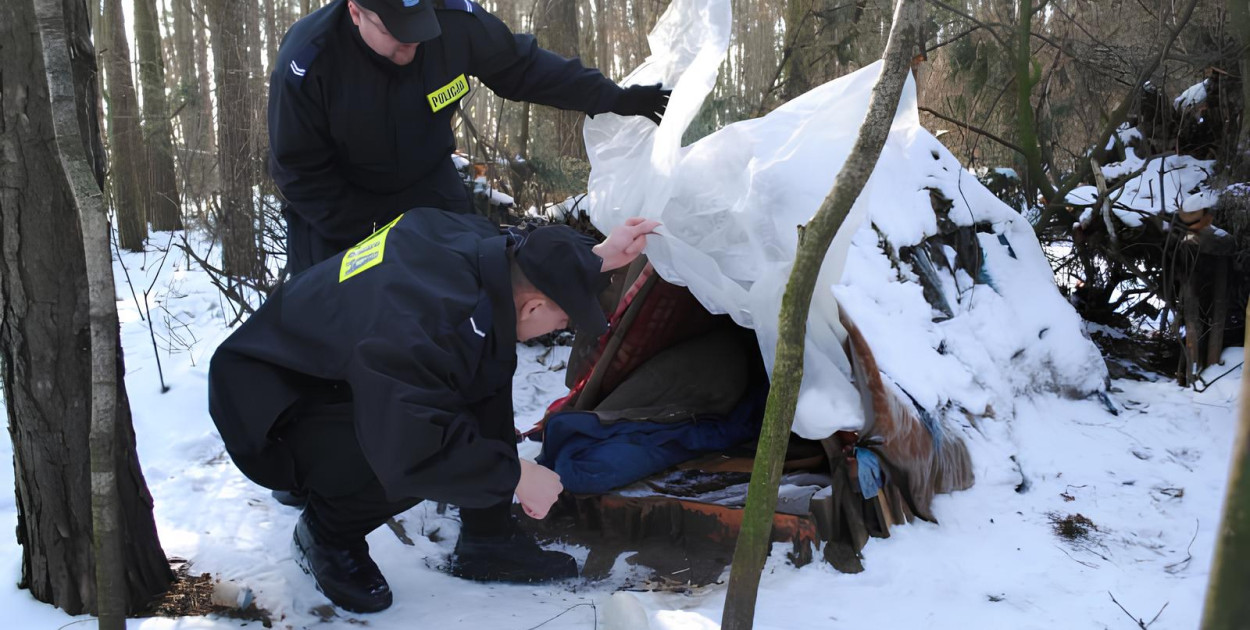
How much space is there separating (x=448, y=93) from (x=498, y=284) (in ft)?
3.60

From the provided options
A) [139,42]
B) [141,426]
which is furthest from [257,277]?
[139,42]

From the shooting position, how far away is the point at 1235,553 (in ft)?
2.21

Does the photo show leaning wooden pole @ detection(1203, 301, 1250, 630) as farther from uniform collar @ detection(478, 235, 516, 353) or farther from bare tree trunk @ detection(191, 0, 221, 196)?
bare tree trunk @ detection(191, 0, 221, 196)

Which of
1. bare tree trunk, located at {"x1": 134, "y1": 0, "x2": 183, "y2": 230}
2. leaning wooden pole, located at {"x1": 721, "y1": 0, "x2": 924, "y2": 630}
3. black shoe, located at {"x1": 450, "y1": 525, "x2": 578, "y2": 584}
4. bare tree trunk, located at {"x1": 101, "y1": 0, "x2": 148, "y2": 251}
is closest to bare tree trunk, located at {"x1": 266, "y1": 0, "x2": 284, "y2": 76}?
bare tree trunk, located at {"x1": 134, "y1": 0, "x2": 183, "y2": 230}

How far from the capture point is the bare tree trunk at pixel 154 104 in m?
7.18

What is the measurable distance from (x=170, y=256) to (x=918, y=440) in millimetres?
6459

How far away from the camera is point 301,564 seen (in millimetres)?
2178

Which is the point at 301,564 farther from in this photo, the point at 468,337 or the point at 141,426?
the point at 141,426

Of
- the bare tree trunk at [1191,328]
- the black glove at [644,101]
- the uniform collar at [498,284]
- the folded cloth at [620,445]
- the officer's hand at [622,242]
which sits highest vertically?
the black glove at [644,101]

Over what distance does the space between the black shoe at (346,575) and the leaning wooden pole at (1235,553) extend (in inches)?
70.8

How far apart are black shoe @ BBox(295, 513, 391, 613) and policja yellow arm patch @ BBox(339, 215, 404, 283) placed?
27.9 inches

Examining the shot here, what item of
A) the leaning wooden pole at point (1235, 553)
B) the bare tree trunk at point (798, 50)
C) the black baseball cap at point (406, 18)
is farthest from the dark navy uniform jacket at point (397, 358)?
the bare tree trunk at point (798, 50)

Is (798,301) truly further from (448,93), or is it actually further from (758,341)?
(448,93)

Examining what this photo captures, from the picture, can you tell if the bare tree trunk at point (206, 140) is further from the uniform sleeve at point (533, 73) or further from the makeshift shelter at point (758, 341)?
the makeshift shelter at point (758, 341)
